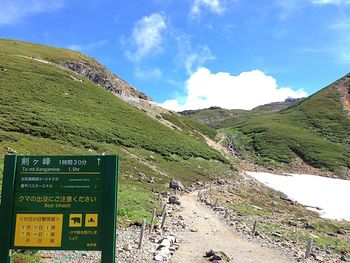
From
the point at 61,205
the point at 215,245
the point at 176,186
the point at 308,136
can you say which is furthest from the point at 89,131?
the point at 308,136

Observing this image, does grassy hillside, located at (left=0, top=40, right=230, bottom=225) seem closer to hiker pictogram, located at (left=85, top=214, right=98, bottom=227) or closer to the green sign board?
the green sign board

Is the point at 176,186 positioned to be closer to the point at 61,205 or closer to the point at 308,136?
the point at 61,205

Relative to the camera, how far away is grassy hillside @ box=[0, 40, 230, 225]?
3978 cm

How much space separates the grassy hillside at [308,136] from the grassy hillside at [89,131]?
24517 mm

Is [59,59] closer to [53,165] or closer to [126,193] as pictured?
[126,193]

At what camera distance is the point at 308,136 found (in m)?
103

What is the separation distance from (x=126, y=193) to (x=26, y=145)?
14948 millimetres

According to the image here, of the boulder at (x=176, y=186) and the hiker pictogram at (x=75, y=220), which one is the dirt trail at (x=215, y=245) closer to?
the hiker pictogram at (x=75, y=220)

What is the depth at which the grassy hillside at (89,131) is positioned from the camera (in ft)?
131

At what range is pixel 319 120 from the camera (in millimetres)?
123062

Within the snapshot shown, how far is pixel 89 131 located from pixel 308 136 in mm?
66589

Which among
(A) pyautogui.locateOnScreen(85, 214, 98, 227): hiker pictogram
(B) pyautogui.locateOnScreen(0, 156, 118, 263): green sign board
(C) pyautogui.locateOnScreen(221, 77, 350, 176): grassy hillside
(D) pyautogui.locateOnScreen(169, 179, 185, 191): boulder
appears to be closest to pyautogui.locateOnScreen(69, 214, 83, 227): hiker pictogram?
(B) pyautogui.locateOnScreen(0, 156, 118, 263): green sign board

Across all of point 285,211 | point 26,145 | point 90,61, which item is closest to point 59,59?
point 90,61

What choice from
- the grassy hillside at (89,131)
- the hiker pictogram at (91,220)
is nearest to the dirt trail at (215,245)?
the grassy hillside at (89,131)
